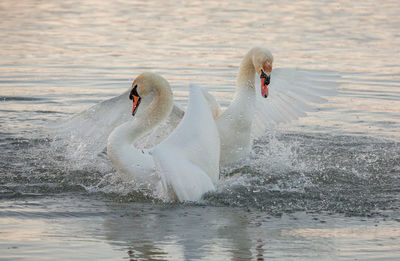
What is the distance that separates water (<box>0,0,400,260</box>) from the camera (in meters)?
5.36

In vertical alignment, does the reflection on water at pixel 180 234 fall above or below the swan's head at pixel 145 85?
below

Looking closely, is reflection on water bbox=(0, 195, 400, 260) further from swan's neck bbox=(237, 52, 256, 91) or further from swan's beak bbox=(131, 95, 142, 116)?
swan's neck bbox=(237, 52, 256, 91)

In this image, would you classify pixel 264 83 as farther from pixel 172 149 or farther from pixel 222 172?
pixel 172 149

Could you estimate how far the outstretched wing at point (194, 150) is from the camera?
239 inches

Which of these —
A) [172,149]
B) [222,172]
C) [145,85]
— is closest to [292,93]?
[222,172]

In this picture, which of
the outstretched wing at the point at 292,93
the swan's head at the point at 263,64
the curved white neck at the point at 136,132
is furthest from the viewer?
the outstretched wing at the point at 292,93

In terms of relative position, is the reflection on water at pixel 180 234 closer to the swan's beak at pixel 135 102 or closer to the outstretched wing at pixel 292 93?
the swan's beak at pixel 135 102

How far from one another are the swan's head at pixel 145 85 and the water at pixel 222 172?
798 millimetres

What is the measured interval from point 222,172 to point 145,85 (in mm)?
1216

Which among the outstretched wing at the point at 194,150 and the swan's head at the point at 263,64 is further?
the swan's head at the point at 263,64

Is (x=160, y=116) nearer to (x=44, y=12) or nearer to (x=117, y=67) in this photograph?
(x=117, y=67)

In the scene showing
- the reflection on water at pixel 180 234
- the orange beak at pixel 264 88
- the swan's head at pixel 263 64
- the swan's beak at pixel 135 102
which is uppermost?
the swan's head at pixel 263 64

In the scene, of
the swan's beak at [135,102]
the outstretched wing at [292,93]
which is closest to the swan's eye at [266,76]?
the outstretched wing at [292,93]

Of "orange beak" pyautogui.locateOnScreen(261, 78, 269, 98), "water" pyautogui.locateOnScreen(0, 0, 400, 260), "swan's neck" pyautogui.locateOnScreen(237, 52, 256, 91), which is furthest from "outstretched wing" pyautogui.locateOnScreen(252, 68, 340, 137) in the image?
"orange beak" pyautogui.locateOnScreen(261, 78, 269, 98)
